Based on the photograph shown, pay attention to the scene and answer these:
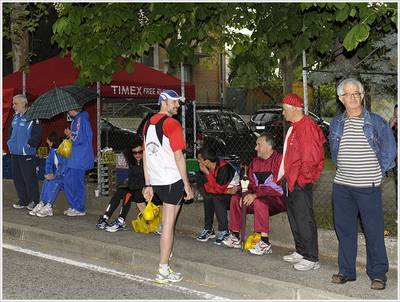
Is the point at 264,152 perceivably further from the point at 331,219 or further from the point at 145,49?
the point at 145,49

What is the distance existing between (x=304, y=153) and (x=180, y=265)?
6.15 feet

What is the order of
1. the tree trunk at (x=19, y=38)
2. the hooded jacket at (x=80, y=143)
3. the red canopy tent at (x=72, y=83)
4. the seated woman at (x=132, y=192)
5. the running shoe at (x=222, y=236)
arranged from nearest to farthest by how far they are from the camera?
the running shoe at (x=222, y=236), the seated woman at (x=132, y=192), the hooded jacket at (x=80, y=143), the red canopy tent at (x=72, y=83), the tree trunk at (x=19, y=38)

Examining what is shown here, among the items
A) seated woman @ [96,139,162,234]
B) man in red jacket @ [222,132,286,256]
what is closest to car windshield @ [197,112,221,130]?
seated woman @ [96,139,162,234]

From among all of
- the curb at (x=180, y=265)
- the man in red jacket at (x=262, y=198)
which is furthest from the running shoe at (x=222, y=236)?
the curb at (x=180, y=265)

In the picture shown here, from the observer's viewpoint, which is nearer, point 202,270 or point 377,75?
point 202,270

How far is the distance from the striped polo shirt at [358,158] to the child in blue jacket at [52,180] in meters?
5.67

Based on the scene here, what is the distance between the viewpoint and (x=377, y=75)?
7.67m

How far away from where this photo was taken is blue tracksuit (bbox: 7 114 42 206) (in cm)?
1037

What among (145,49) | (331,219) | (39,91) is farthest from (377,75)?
(39,91)

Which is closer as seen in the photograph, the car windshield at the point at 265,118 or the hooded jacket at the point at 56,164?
the hooded jacket at the point at 56,164

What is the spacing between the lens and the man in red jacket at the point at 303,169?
20.6 ft

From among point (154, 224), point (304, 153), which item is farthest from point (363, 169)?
point (154, 224)

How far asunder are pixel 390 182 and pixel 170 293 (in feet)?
26.2

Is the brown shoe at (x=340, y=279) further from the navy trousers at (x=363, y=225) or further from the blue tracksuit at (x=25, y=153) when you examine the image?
the blue tracksuit at (x=25, y=153)
